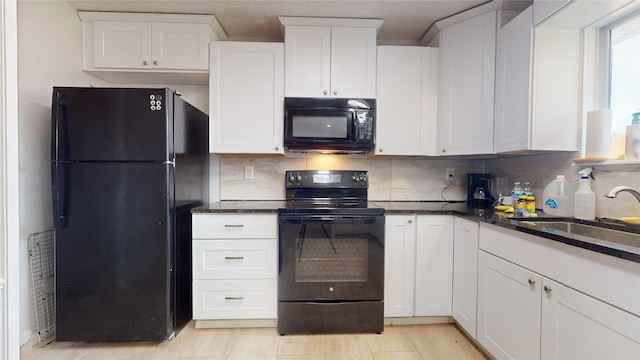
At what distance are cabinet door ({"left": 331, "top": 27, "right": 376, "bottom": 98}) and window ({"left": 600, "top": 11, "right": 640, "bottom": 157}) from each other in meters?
1.34

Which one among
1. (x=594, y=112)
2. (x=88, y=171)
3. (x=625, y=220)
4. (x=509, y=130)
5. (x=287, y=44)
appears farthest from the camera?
(x=287, y=44)

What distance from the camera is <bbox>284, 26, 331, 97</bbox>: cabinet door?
200 cm

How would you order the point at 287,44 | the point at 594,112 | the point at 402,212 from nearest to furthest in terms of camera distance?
the point at 594,112, the point at 402,212, the point at 287,44

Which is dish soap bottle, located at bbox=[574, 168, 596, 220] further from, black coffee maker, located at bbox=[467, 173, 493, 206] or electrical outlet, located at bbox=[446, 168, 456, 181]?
electrical outlet, located at bbox=[446, 168, 456, 181]

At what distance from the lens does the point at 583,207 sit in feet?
4.90

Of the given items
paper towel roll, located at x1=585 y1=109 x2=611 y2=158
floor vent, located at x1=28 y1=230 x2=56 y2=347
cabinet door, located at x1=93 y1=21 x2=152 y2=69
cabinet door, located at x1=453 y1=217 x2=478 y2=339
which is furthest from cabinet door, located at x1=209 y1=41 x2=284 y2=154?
paper towel roll, located at x1=585 y1=109 x2=611 y2=158

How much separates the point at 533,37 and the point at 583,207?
1.00m

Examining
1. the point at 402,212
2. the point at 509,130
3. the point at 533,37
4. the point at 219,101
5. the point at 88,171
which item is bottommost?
the point at 402,212

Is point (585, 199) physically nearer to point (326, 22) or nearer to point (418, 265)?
point (418, 265)

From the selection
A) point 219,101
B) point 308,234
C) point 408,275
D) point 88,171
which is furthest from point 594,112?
point 88,171

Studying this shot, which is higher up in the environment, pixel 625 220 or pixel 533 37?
pixel 533 37

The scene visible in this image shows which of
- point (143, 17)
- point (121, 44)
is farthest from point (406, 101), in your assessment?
point (121, 44)

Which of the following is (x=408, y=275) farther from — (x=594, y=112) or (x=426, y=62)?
(x=426, y=62)

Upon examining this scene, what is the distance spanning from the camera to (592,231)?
1393 millimetres
